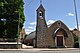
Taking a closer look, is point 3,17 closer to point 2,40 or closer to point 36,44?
point 2,40

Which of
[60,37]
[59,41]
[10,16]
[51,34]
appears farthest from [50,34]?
[10,16]

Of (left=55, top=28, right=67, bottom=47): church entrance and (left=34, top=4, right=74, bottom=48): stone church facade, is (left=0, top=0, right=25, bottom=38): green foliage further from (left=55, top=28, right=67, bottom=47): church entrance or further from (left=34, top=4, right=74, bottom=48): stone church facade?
(left=55, top=28, right=67, bottom=47): church entrance

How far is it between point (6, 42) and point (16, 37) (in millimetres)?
2272

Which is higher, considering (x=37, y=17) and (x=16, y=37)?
(x=37, y=17)

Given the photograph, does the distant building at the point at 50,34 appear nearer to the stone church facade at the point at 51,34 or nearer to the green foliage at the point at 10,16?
the stone church facade at the point at 51,34

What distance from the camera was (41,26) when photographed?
4656cm

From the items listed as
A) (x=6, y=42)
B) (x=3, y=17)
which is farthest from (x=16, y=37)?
(x=3, y=17)

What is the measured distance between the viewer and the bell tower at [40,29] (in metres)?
46.2

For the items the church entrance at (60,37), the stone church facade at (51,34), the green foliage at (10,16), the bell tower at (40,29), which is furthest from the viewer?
the church entrance at (60,37)

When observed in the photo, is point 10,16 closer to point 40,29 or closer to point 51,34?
point 40,29

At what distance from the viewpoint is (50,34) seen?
47.8m

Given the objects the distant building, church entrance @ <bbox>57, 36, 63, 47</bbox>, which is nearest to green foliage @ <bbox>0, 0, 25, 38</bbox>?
the distant building

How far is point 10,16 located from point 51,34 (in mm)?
10657

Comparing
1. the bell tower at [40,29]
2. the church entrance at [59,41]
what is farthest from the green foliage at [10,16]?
the church entrance at [59,41]
